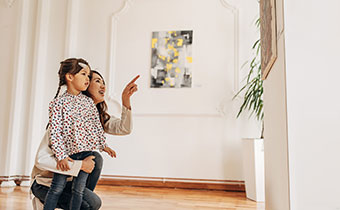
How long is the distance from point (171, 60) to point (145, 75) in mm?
349

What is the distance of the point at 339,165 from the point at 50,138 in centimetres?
123

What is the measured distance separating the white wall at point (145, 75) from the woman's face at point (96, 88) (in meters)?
1.76

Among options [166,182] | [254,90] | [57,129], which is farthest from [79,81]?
[166,182]

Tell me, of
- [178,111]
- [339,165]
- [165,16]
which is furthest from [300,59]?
[165,16]

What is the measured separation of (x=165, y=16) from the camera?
3613mm

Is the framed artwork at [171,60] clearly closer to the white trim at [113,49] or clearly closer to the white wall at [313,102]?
the white trim at [113,49]

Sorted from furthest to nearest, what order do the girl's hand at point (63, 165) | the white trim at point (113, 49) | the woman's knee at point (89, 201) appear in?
1. the white trim at point (113, 49)
2. the woman's knee at point (89, 201)
3. the girl's hand at point (63, 165)

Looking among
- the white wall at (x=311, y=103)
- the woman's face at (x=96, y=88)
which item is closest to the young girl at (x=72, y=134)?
the woman's face at (x=96, y=88)

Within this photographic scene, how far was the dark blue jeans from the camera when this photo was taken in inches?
58.6

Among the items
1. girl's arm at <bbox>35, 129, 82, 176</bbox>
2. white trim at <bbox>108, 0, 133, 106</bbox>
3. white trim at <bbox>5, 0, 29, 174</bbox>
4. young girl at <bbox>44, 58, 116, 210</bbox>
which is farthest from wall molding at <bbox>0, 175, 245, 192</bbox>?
girl's arm at <bbox>35, 129, 82, 176</bbox>

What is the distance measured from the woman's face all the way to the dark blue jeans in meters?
0.32

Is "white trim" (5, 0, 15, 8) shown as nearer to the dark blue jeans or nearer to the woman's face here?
the woman's face

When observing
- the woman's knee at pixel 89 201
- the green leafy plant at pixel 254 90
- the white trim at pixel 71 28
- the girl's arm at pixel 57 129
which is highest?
the white trim at pixel 71 28

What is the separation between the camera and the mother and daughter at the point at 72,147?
148 centimetres
